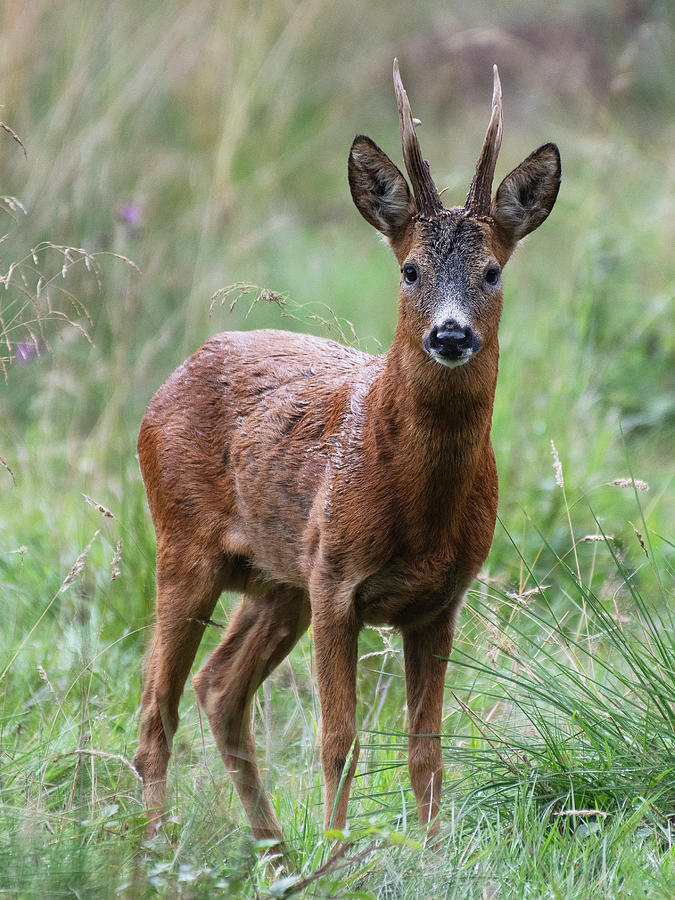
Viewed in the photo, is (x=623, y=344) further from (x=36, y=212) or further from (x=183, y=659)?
(x=183, y=659)

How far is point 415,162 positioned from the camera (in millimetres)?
3629

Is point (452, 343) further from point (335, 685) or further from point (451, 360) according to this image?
point (335, 685)

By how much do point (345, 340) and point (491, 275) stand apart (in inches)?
41.7

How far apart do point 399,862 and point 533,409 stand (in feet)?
11.8

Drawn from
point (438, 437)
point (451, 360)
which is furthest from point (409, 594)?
point (451, 360)

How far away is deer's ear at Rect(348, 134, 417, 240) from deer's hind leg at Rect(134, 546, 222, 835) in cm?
131

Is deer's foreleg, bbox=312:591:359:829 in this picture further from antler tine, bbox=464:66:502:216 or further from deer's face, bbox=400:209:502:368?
antler tine, bbox=464:66:502:216

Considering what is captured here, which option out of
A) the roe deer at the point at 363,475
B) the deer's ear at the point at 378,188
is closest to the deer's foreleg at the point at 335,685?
the roe deer at the point at 363,475

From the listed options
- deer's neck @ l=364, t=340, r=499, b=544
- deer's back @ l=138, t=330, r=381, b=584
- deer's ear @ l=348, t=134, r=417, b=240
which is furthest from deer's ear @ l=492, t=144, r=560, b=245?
deer's back @ l=138, t=330, r=381, b=584

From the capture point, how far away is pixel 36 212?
24.8ft

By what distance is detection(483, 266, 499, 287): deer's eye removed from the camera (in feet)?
12.0

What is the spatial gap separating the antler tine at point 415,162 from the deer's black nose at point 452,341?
42cm

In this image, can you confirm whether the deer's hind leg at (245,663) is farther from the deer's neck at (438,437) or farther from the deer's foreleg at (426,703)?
the deer's neck at (438,437)

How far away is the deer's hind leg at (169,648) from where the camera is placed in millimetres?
4391
